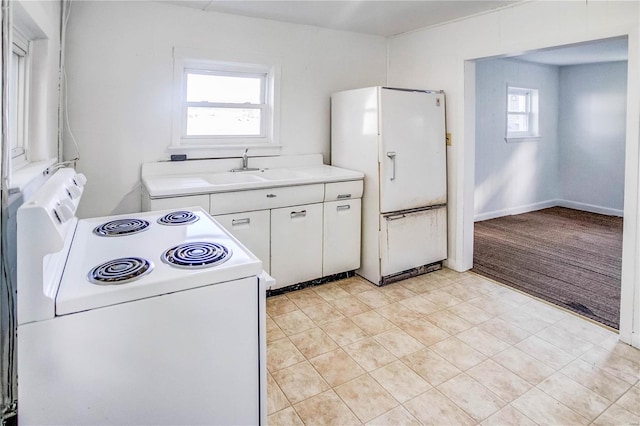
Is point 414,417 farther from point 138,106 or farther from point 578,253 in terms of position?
point 578,253

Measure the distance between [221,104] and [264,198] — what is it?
1.03 metres

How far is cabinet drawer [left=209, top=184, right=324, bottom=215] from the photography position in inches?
110

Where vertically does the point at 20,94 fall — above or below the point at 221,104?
below

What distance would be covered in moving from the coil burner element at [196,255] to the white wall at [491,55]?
2.41 meters

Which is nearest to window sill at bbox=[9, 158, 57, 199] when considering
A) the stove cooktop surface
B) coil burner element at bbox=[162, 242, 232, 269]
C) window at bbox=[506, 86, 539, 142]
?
the stove cooktop surface

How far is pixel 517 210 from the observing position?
20.1ft

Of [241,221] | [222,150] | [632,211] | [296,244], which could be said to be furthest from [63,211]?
[632,211]

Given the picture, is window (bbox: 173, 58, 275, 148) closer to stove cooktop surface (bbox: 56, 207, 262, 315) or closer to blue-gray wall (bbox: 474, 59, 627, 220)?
stove cooktop surface (bbox: 56, 207, 262, 315)

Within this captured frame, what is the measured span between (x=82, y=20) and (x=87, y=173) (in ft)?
3.41

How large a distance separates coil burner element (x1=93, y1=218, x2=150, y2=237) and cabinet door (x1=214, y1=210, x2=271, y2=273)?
981 millimetres

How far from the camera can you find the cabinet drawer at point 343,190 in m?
3.26

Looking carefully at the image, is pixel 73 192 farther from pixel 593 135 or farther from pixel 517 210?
pixel 593 135

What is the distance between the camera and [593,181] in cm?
624

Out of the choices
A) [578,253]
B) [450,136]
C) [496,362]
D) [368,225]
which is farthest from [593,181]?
[496,362]
